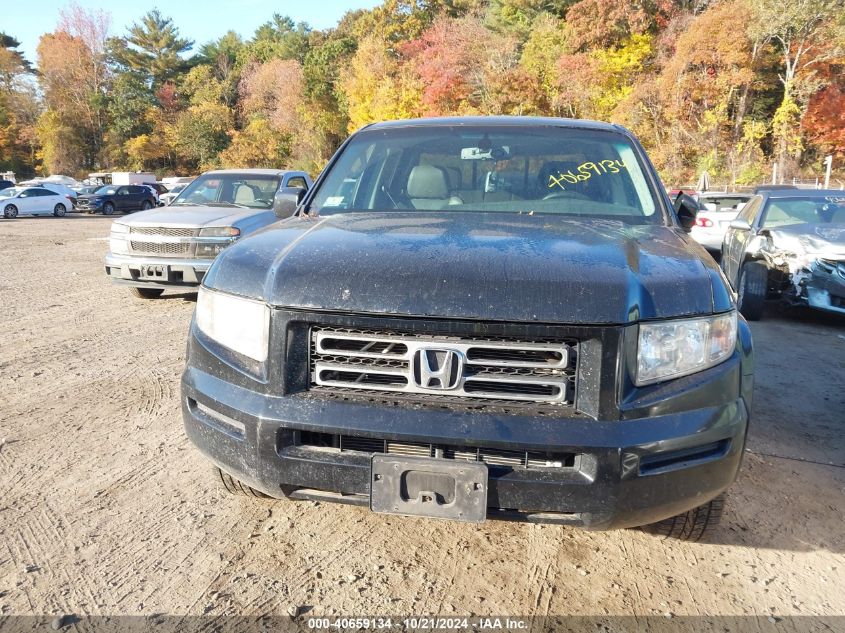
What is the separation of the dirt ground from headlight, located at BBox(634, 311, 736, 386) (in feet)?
3.05

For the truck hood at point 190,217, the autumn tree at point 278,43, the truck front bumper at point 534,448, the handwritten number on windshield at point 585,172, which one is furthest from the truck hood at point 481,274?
the autumn tree at point 278,43

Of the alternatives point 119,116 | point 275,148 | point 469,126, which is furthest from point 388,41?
point 469,126

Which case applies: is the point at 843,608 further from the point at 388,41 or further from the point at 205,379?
the point at 388,41

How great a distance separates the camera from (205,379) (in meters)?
2.38

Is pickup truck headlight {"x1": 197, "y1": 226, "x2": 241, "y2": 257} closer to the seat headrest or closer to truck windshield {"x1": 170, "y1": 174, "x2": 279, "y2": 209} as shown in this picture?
truck windshield {"x1": 170, "y1": 174, "x2": 279, "y2": 209}

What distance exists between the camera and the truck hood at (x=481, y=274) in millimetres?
2025

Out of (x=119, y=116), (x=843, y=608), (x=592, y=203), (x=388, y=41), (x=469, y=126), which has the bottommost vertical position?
(x=843, y=608)

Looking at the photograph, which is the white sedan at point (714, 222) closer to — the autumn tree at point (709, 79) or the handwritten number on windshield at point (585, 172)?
the handwritten number on windshield at point (585, 172)

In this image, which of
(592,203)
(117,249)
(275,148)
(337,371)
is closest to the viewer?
(337,371)

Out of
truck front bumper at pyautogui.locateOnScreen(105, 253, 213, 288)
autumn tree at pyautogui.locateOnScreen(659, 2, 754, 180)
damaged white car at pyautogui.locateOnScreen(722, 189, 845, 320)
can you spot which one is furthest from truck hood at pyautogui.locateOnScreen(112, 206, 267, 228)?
autumn tree at pyautogui.locateOnScreen(659, 2, 754, 180)

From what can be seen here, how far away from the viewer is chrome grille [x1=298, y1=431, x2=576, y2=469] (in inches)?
80.9

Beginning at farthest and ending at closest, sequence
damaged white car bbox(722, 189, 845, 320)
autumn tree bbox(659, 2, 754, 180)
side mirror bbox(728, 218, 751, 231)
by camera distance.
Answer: autumn tree bbox(659, 2, 754, 180) → side mirror bbox(728, 218, 751, 231) → damaged white car bbox(722, 189, 845, 320)

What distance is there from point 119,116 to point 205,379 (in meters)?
71.5

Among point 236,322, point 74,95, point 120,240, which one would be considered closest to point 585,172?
point 236,322
